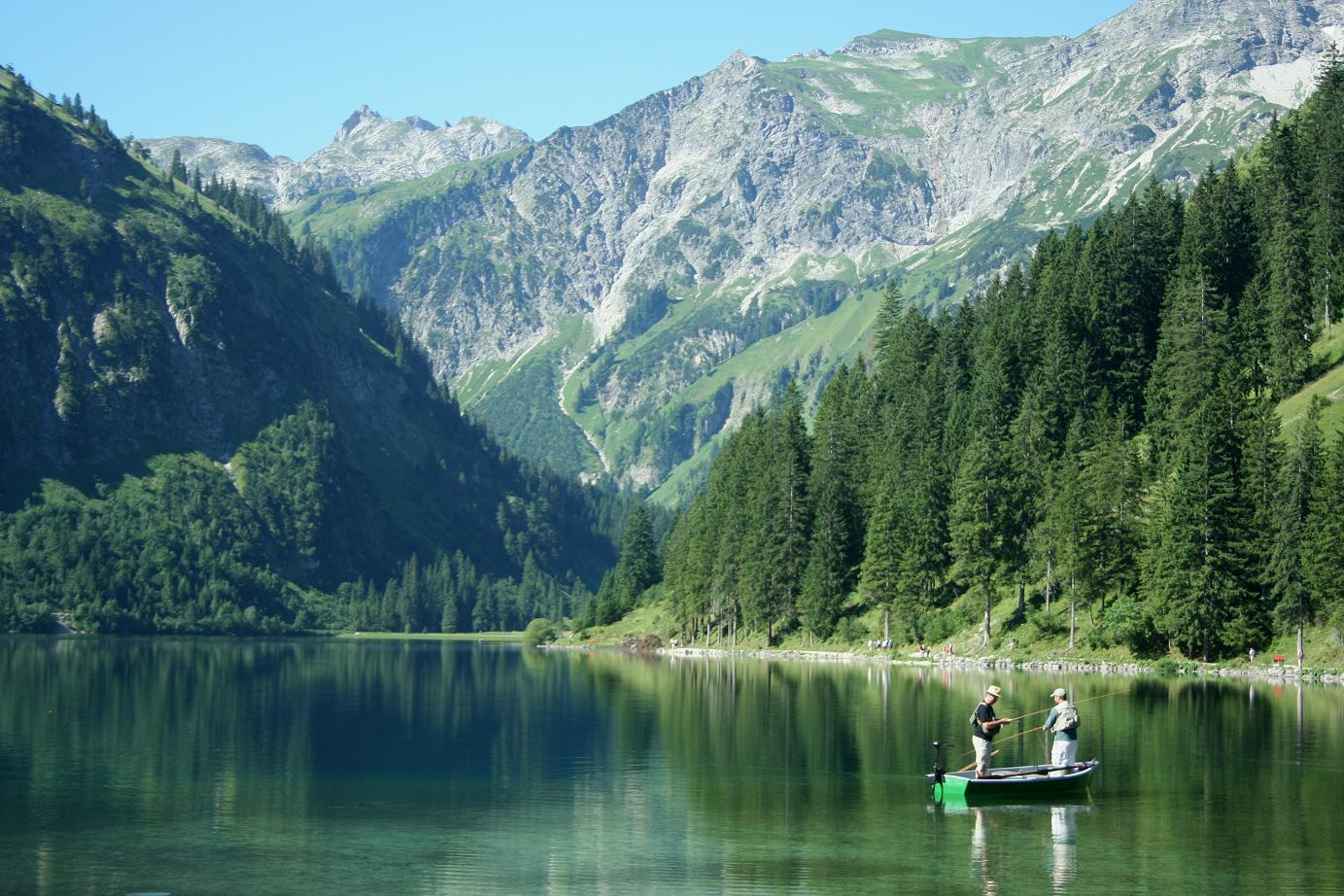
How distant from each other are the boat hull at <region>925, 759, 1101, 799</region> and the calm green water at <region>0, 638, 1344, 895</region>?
2.58 ft

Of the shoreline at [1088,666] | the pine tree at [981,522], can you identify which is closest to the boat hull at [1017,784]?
the shoreline at [1088,666]

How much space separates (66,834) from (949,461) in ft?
382

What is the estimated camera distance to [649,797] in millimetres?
55469

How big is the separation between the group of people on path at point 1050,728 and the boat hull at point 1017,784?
1.24 ft

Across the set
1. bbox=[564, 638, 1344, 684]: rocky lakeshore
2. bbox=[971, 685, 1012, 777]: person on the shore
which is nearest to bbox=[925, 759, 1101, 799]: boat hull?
bbox=[971, 685, 1012, 777]: person on the shore

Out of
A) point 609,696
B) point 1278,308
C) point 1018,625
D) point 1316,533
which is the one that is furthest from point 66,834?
point 1278,308

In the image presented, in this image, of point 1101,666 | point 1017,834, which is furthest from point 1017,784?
point 1101,666

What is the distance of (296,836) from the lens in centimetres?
4594

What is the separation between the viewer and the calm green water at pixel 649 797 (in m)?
40.2

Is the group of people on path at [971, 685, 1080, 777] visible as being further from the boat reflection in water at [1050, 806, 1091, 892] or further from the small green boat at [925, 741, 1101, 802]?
the boat reflection in water at [1050, 806, 1091, 892]

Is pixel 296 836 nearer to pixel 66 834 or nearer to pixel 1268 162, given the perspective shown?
pixel 66 834

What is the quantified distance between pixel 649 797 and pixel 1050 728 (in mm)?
15279

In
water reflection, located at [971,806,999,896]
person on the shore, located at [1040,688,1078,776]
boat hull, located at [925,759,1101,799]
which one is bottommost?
water reflection, located at [971,806,999,896]

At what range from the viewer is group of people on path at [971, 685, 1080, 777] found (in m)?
53.2
